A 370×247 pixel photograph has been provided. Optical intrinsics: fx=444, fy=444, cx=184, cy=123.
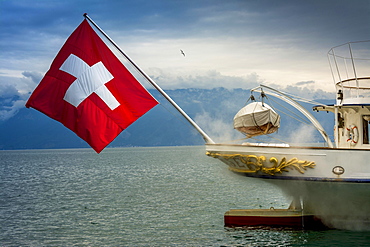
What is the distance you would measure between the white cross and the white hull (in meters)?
6.11

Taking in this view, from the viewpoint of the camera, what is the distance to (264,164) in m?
19.4

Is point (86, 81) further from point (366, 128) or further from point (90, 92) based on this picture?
point (366, 128)

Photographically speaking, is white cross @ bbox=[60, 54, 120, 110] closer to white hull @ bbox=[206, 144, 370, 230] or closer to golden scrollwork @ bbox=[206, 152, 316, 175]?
white hull @ bbox=[206, 144, 370, 230]

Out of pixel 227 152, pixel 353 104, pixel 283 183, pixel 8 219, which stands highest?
pixel 353 104

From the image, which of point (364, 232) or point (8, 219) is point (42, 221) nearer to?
point (8, 219)

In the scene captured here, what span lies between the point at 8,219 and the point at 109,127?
19.0 metres

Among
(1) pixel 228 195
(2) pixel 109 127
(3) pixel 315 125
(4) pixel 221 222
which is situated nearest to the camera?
(2) pixel 109 127

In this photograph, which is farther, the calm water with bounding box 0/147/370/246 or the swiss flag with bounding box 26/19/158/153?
the calm water with bounding box 0/147/370/246

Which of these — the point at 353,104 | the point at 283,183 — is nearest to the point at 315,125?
the point at 353,104

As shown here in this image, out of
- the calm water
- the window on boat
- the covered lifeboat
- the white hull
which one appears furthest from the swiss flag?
the window on boat

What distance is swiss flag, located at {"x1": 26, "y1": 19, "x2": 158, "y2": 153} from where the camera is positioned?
15016mm

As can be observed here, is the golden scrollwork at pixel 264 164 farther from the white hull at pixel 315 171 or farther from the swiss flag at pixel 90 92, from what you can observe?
the swiss flag at pixel 90 92

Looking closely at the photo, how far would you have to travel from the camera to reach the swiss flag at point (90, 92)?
15.0 metres

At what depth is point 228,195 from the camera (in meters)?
38.2
